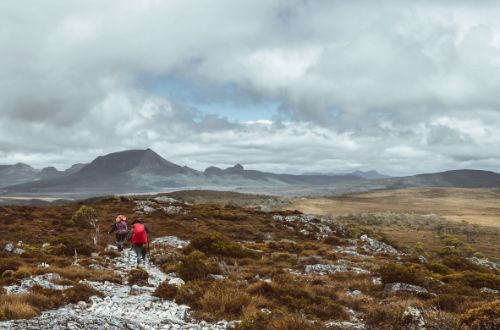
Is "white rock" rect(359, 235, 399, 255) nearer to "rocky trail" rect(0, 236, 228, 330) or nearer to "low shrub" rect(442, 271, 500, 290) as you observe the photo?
"low shrub" rect(442, 271, 500, 290)

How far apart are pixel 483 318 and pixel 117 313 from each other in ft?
36.6

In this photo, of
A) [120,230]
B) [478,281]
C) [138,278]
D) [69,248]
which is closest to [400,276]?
[478,281]

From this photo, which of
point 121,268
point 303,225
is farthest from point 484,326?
point 303,225

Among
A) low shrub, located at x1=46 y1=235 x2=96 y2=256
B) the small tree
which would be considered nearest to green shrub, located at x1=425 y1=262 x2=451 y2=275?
low shrub, located at x1=46 y1=235 x2=96 y2=256

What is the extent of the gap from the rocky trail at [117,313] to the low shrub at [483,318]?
6.87m

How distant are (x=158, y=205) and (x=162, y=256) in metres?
39.4

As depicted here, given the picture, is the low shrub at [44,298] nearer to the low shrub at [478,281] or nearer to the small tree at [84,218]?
the low shrub at [478,281]

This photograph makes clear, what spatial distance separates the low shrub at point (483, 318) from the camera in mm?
10336

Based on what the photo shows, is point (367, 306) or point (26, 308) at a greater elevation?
point (26, 308)

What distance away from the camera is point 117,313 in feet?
43.7

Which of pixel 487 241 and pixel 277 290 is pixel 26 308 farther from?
pixel 487 241

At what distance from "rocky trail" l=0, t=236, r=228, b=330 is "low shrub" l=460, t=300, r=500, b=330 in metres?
6.87

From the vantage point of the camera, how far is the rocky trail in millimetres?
10344

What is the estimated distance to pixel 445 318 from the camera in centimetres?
1129
